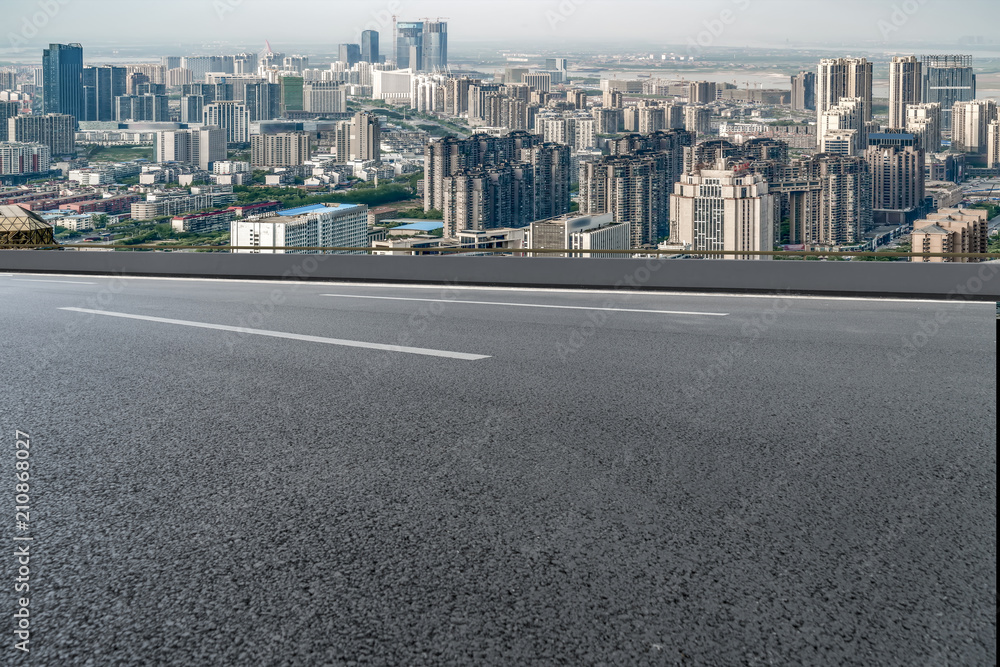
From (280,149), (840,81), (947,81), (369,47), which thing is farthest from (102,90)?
(947,81)

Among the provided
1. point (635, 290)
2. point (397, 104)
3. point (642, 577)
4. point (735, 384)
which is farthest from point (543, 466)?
point (397, 104)

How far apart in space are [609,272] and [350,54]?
2979 cm

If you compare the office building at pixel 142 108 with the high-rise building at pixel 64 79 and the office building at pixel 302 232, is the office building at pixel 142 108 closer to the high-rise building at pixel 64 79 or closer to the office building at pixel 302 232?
the high-rise building at pixel 64 79

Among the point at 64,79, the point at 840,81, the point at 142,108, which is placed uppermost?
the point at 64,79

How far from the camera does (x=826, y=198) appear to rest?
18.2m

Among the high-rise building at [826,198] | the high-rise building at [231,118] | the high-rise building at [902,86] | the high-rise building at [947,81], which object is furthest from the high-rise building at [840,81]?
the high-rise building at [231,118]

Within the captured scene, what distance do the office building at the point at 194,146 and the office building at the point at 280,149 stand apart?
1.42 metres

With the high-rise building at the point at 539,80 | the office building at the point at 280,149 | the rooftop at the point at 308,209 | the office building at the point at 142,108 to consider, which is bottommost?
the rooftop at the point at 308,209

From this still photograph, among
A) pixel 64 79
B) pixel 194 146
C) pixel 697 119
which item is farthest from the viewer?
pixel 64 79

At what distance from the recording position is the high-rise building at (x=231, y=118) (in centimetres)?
3462

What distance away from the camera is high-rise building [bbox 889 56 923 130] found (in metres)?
23.8

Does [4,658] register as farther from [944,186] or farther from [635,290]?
[944,186]

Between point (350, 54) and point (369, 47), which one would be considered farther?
point (369, 47)

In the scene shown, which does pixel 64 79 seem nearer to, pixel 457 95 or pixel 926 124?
pixel 457 95
